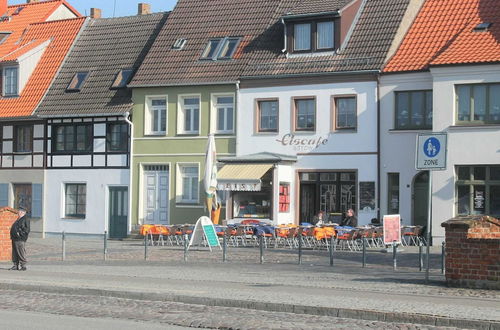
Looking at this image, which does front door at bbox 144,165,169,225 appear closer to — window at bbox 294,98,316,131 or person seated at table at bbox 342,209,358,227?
window at bbox 294,98,316,131

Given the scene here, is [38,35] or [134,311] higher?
[38,35]

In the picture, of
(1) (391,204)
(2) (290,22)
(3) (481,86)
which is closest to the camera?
(3) (481,86)

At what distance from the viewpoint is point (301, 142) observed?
129 feet

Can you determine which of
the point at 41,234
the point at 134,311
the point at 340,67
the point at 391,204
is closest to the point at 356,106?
the point at 340,67

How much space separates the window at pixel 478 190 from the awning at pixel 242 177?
7679 mm

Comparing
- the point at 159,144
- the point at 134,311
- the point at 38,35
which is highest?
the point at 38,35

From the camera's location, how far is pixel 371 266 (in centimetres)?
2661

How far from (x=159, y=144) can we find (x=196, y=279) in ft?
68.8

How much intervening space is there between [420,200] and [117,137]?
47.5ft

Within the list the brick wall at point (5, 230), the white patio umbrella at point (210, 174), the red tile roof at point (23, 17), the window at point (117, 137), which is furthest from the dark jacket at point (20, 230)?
the red tile roof at point (23, 17)

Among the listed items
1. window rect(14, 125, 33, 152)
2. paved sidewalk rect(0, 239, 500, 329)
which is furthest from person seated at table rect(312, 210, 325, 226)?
window rect(14, 125, 33, 152)

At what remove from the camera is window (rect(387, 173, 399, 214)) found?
37500 mm

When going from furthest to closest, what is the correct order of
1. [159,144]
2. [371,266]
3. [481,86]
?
[159,144]
[481,86]
[371,266]

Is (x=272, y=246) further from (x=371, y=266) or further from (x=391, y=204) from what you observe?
(x=371, y=266)
